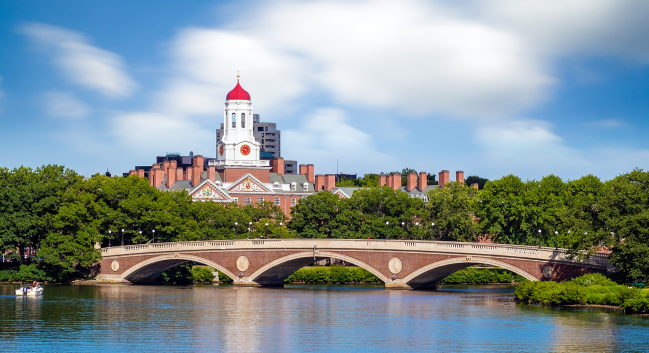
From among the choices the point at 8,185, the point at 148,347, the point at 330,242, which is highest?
the point at 8,185

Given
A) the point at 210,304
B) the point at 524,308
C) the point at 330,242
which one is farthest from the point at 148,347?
the point at 330,242

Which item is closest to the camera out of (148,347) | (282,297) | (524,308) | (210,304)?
(148,347)

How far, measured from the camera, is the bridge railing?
227ft

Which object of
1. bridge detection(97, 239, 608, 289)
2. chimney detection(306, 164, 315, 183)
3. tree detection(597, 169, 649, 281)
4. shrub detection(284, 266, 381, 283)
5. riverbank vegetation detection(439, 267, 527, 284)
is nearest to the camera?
tree detection(597, 169, 649, 281)

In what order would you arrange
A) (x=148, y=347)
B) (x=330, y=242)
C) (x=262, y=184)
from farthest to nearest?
(x=262, y=184) → (x=330, y=242) → (x=148, y=347)

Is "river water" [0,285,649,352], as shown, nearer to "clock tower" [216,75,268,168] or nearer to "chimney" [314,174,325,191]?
"clock tower" [216,75,268,168]

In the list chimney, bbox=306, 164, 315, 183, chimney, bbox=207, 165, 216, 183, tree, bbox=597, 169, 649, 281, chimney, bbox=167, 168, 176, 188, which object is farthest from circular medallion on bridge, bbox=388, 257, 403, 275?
chimney, bbox=306, 164, 315, 183

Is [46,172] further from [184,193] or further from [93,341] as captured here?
[93,341]

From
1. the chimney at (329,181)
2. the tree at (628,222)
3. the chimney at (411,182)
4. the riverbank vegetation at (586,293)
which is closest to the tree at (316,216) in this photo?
the chimney at (329,181)

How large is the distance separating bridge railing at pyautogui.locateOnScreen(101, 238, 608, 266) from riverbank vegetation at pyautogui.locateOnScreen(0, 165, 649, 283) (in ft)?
9.36

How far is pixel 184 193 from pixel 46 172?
51.5 feet

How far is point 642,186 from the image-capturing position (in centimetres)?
6531

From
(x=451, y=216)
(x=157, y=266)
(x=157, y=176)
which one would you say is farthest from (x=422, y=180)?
(x=157, y=266)

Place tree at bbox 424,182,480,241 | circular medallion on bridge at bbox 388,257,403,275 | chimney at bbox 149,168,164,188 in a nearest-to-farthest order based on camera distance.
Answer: circular medallion on bridge at bbox 388,257,403,275 → tree at bbox 424,182,480,241 → chimney at bbox 149,168,164,188
